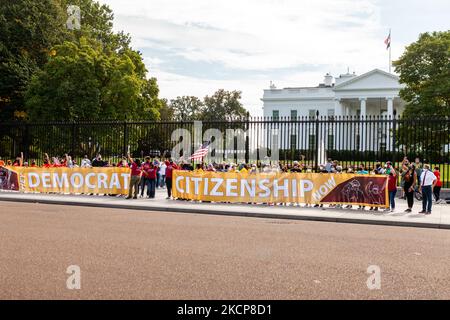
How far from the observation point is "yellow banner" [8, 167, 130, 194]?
22766mm

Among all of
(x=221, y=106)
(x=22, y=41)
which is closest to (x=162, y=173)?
(x=22, y=41)

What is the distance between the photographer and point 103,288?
22.1 ft

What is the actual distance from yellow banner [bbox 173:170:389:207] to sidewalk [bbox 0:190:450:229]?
0.52 m

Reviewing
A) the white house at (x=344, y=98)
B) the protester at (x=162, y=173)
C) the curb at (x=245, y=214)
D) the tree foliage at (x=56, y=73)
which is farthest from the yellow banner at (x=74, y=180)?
the white house at (x=344, y=98)

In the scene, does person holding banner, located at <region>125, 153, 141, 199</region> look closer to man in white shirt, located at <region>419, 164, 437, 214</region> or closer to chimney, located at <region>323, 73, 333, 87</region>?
man in white shirt, located at <region>419, 164, 437, 214</region>

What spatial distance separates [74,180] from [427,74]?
23875mm

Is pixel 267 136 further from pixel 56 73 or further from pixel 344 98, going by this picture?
pixel 344 98

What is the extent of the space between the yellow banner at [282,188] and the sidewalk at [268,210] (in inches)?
20.4

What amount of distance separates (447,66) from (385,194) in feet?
63.1

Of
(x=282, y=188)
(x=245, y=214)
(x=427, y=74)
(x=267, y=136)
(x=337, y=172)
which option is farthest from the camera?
(x=427, y=74)

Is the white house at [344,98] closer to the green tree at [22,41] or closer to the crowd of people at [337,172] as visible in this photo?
the green tree at [22,41]

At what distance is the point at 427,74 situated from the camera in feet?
114
